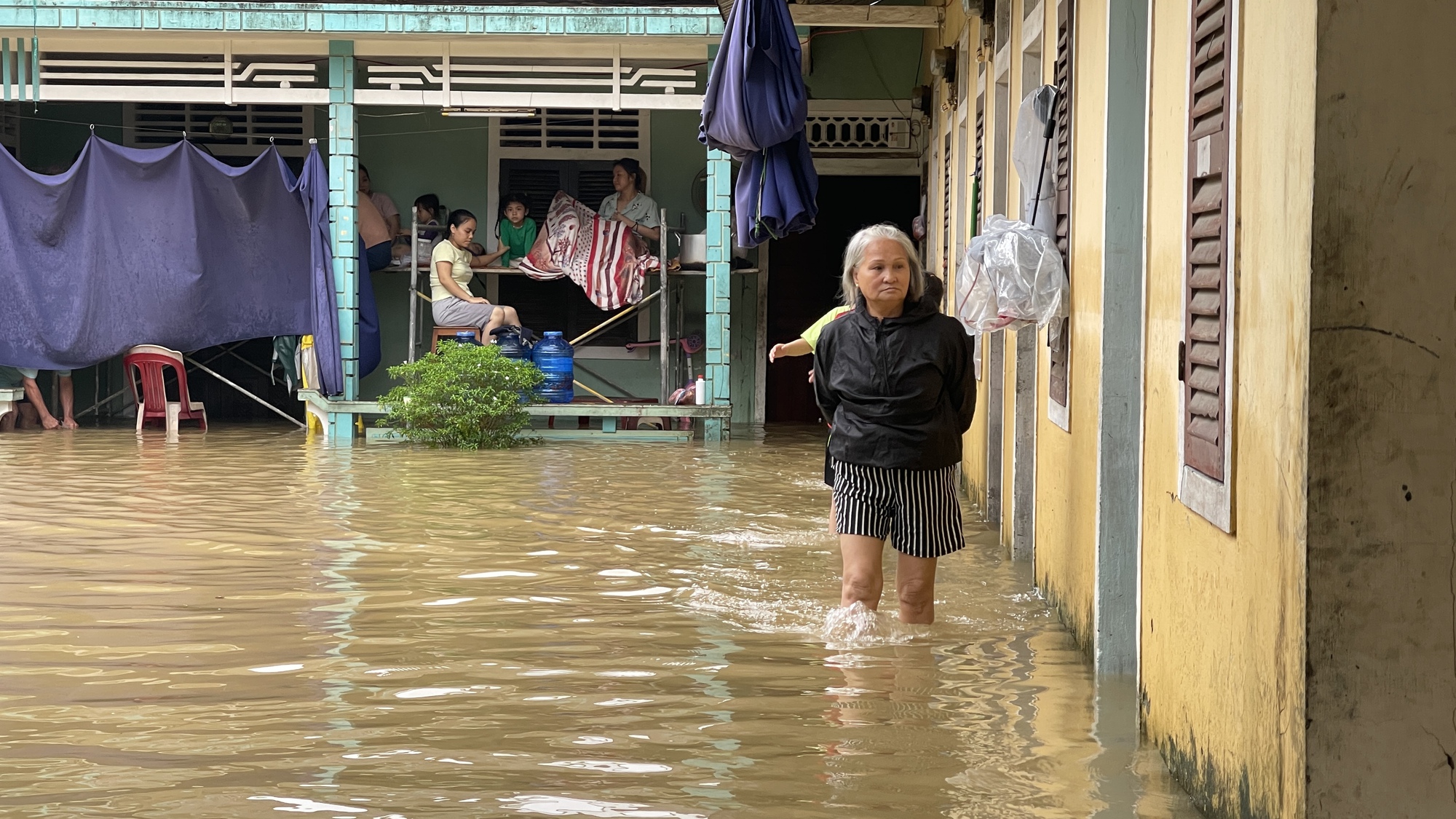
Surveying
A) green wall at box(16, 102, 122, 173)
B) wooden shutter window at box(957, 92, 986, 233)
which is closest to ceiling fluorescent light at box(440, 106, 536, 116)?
green wall at box(16, 102, 122, 173)

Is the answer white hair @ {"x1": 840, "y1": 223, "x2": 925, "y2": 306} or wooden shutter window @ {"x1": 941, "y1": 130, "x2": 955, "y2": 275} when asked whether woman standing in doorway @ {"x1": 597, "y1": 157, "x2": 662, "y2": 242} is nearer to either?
wooden shutter window @ {"x1": 941, "y1": 130, "x2": 955, "y2": 275}

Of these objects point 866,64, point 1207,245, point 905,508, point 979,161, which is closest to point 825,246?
point 866,64

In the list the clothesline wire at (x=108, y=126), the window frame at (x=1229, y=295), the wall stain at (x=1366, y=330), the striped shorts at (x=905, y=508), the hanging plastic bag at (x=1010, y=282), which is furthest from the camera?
the clothesline wire at (x=108, y=126)

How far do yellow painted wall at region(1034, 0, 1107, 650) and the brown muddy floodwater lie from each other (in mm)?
220

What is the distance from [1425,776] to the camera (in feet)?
8.70

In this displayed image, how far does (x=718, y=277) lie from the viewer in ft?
44.8

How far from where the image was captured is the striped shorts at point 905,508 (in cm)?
524

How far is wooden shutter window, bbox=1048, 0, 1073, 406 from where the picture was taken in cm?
596

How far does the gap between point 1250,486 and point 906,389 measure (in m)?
2.12

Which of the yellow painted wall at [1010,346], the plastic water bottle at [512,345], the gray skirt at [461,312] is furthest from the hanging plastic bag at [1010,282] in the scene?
the gray skirt at [461,312]

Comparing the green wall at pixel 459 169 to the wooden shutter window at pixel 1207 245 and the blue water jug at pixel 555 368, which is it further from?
the wooden shutter window at pixel 1207 245

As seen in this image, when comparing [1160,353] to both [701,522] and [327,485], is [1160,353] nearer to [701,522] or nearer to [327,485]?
[701,522]

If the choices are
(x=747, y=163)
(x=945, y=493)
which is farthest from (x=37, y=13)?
(x=945, y=493)

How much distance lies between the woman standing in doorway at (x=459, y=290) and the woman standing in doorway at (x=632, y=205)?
1.37 metres
